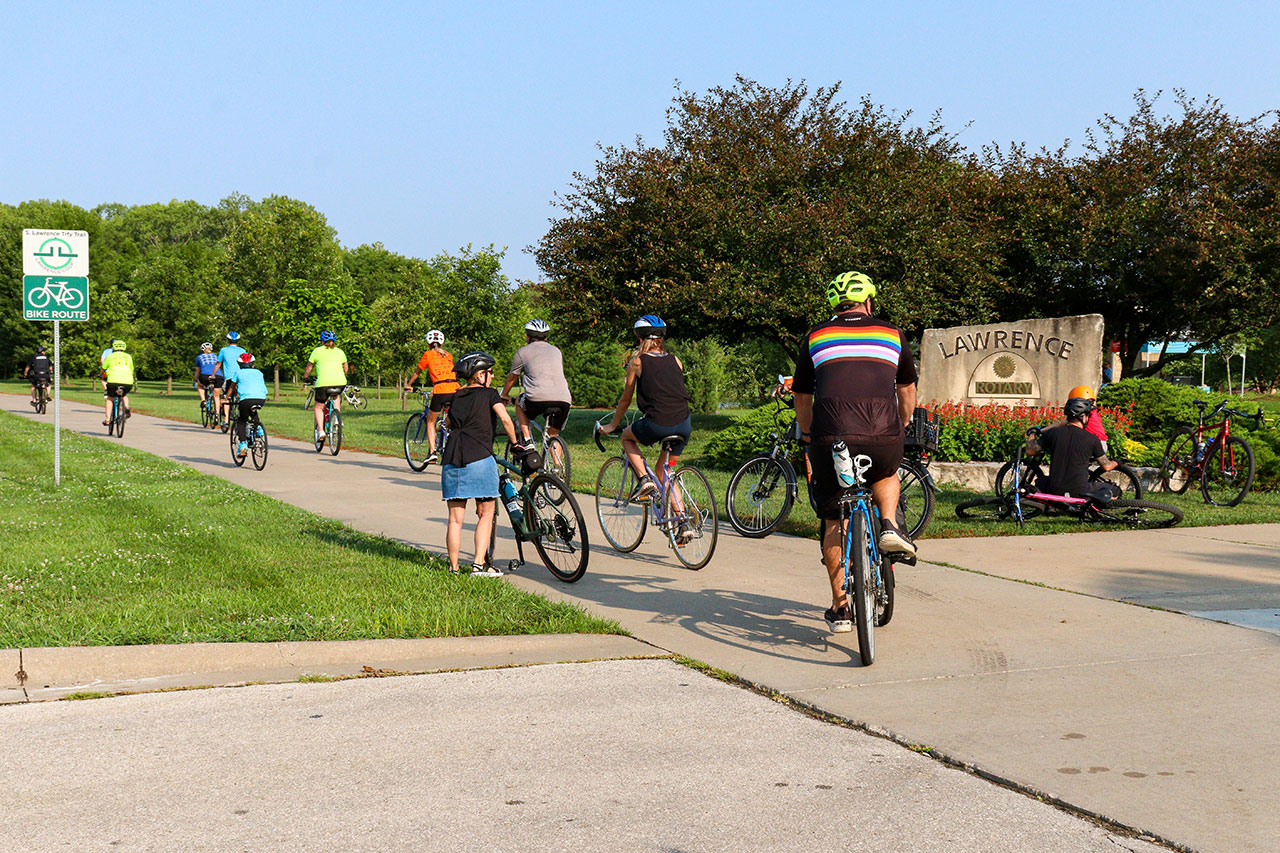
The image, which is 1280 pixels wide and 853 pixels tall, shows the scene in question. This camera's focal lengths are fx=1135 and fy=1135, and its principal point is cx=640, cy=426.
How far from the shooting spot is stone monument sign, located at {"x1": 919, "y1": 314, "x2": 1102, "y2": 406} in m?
17.6

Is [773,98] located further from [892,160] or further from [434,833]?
[434,833]

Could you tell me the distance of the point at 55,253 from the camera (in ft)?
44.9

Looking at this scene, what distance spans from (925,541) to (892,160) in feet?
51.6

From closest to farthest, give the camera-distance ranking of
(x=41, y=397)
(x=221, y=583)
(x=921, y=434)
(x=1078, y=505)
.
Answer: (x=221, y=583), (x=921, y=434), (x=1078, y=505), (x=41, y=397)

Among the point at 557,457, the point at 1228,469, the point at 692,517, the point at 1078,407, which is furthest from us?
the point at 1228,469

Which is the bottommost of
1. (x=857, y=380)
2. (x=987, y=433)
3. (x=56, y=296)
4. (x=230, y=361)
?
(x=987, y=433)

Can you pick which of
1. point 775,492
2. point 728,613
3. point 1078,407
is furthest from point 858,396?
point 1078,407

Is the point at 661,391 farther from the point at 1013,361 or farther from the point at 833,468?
the point at 1013,361

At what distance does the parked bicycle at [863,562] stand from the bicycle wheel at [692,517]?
86.9 inches

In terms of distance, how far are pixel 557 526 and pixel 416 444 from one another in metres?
8.40

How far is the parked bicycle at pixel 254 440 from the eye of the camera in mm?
15953

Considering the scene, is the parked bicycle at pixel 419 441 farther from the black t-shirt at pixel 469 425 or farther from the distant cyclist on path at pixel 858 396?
the distant cyclist on path at pixel 858 396

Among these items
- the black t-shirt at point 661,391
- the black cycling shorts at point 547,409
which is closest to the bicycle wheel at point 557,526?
the black t-shirt at point 661,391

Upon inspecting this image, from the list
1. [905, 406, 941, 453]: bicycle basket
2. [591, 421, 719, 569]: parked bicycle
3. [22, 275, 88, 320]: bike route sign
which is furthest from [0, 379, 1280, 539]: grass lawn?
[22, 275, 88, 320]: bike route sign
